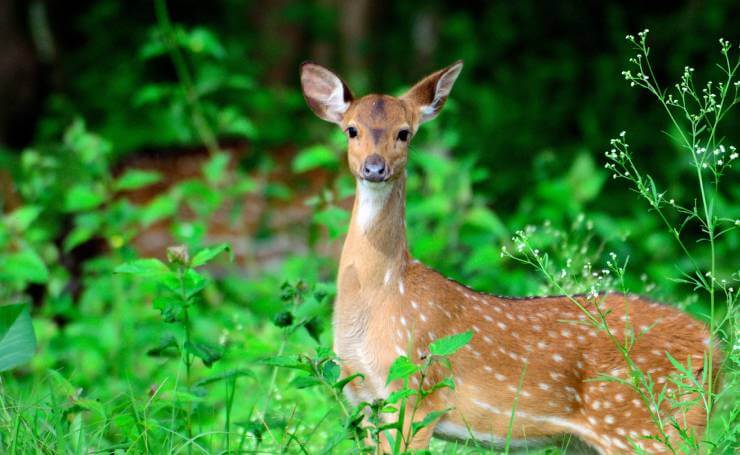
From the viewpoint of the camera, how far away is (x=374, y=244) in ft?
16.2

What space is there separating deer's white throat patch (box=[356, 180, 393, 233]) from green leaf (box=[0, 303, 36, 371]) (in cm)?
135

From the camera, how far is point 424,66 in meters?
14.2

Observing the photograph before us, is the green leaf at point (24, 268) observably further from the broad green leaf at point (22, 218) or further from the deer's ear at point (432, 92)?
the deer's ear at point (432, 92)

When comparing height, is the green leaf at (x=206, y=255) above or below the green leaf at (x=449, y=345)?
above

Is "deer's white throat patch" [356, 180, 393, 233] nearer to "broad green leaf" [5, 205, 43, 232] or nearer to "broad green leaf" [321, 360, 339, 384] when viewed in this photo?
"broad green leaf" [321, 360, 339, 384]

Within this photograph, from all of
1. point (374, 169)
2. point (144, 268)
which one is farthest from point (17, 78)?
point (374, 169)

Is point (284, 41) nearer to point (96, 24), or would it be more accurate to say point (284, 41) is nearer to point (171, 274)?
point (96, 24)

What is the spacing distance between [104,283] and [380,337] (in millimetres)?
4017

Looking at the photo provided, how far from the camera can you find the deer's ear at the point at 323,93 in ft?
17.3

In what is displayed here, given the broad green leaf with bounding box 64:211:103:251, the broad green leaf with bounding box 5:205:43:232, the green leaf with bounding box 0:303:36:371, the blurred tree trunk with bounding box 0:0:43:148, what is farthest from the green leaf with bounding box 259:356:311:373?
the blurred tree trunk with bounding box 0:0:43:148

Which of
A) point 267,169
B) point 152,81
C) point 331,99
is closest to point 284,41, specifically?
point 152,81

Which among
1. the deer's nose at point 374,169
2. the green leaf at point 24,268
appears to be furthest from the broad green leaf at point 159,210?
the deer's nose at point 374,169

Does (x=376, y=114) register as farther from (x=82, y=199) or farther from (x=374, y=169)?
(x=82, y=199)

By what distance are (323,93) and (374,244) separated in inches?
31.1
